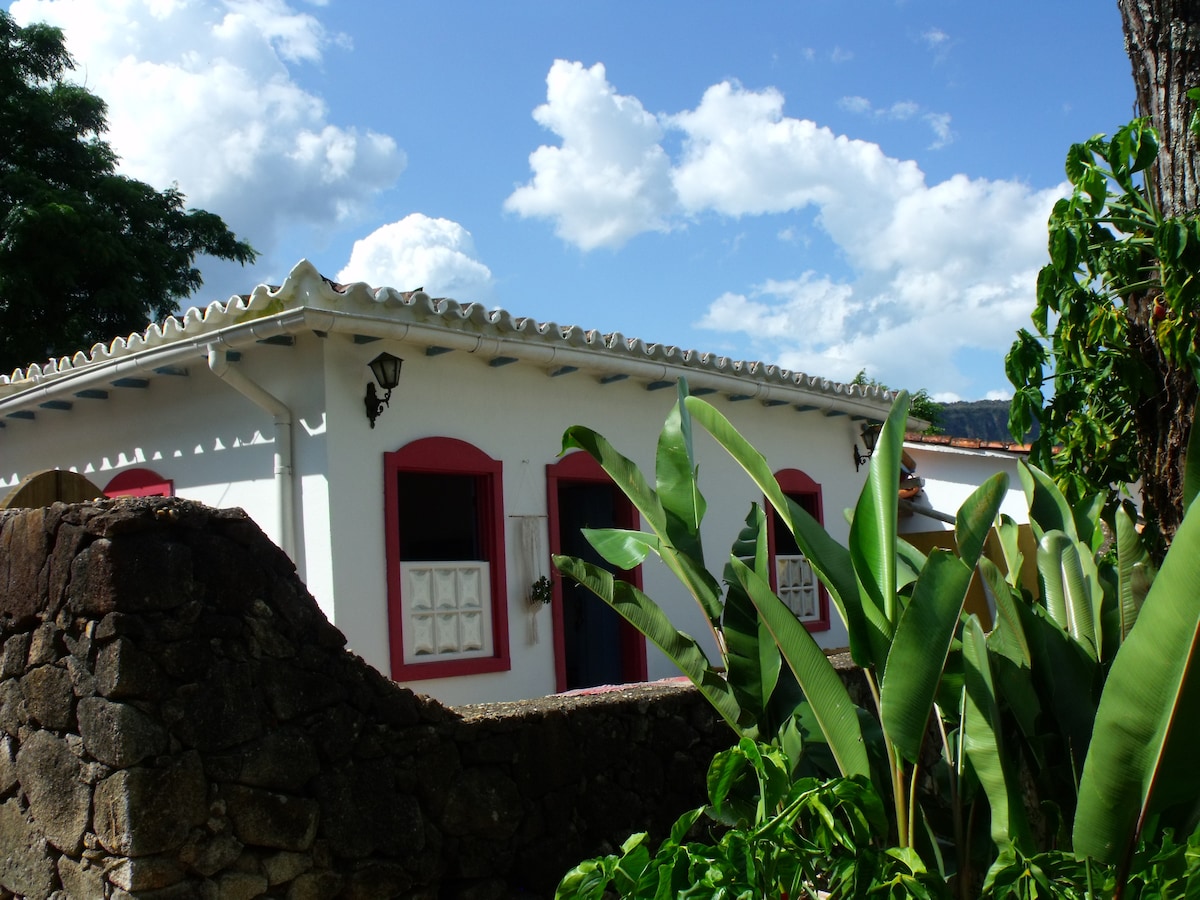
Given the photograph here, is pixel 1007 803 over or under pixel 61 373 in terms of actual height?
under

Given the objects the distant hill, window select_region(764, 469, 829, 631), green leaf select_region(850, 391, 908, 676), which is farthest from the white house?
the distant hill

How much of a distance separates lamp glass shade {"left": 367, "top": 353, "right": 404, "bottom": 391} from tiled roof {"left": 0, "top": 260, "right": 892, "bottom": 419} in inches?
5.4

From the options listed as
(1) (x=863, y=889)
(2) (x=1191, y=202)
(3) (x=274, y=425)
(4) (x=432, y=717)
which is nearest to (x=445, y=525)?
(3) (x=274, y=425)

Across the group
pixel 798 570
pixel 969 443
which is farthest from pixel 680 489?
pixel 969 443

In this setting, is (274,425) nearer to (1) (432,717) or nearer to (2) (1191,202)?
(1) (432,717)

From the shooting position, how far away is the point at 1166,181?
3.76m

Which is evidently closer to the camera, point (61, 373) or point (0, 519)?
point (0, 519)

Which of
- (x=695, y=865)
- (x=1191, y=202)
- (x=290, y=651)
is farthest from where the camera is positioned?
(x=290, y=651)

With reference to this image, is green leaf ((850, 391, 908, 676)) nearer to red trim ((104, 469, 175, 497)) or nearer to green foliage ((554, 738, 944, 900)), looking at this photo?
green foliage ((554, 738, 944, 900))

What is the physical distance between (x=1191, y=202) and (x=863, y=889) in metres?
2.60

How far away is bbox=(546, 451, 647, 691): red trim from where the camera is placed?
7766 mm

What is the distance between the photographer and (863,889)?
91.6 inches

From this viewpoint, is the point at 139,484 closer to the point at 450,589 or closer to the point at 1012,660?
the point at 450,589

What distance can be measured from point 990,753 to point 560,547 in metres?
5.83
